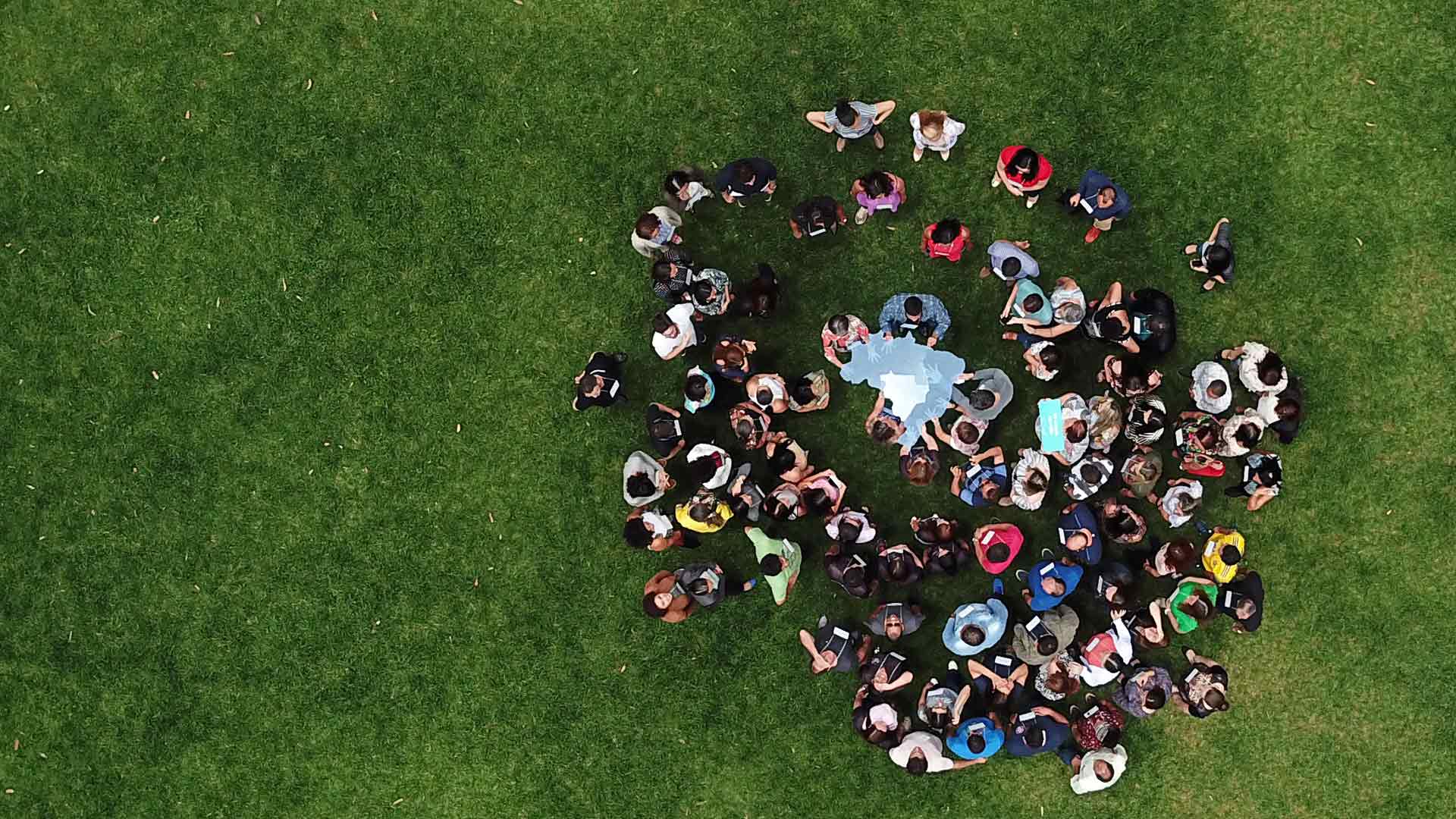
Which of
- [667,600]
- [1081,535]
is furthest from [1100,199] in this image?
[667,600]

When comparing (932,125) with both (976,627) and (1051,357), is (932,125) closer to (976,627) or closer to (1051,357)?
(1051,357)

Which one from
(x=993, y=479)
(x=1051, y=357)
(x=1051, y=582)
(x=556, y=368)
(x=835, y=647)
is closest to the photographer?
(x=1051, y=357)

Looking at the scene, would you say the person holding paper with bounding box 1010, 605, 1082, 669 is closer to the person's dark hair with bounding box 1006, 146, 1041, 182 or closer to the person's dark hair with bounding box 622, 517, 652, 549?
the person's dark hair with bounding box 622, 517, 652, 549

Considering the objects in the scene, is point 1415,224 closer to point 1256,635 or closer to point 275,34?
point 1256,635

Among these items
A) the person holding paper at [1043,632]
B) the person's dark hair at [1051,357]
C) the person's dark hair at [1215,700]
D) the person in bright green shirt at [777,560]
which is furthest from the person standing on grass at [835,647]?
the person's dark hair at [1051,357]

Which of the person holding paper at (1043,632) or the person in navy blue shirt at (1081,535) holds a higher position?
the person in navy blue shirt at (1081,535)

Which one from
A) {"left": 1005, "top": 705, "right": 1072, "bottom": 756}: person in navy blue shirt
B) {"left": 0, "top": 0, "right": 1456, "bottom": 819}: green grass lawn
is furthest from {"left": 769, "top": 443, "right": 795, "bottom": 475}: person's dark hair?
{"left": 1005, "top": 705, "right": 1072, "bottom": 756}: person in navy blue shirt

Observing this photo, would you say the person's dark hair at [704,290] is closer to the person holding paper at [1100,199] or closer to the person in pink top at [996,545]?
the person in pink top at [996,545]
